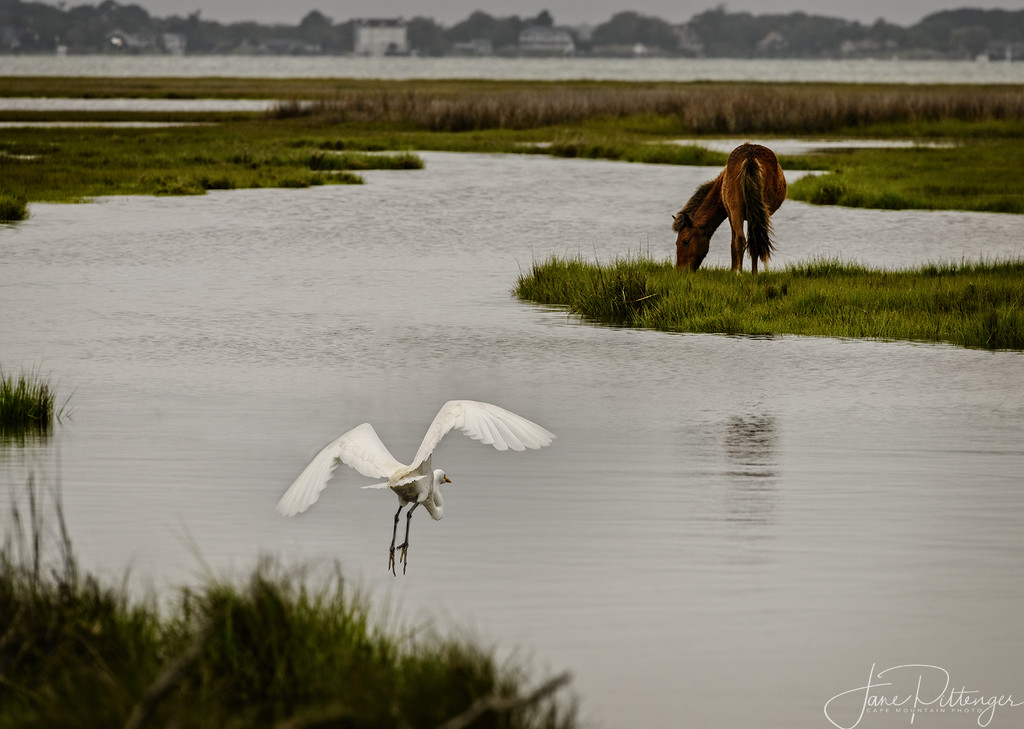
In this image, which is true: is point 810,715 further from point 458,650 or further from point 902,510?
point 902,510

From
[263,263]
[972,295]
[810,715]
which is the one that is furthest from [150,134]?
[810,715]

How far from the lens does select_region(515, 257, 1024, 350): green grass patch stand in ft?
49.2

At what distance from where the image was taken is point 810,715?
5738 millimetres

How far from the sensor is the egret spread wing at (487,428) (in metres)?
7.50

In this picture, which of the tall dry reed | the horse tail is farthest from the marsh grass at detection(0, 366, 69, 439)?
the tall dry reed

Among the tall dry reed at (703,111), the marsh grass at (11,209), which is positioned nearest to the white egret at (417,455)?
the marsh grass at (11,209)

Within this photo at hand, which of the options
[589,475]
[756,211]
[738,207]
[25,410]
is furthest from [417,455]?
[738,207]

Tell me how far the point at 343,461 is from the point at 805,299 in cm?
974

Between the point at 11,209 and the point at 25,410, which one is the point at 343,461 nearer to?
the point at 25,410

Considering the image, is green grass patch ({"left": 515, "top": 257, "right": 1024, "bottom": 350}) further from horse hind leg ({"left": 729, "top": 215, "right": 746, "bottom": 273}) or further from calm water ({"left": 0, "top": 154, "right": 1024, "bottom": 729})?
calm water ({"left": 0, "top": 154, "right": 1024, "bottom": 729})

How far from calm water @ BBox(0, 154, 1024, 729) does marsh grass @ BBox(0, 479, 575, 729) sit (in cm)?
86

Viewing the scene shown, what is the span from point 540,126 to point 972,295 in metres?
41.5

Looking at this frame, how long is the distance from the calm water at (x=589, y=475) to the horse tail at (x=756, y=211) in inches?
110
